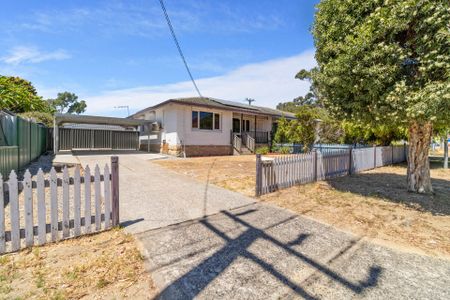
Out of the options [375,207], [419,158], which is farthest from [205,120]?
[375,207]

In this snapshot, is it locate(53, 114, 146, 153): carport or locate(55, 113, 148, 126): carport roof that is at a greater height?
locate(55, 113, 148, 126): carport roof

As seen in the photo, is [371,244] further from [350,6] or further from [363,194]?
[350,6]

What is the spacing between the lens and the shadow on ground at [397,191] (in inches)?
238

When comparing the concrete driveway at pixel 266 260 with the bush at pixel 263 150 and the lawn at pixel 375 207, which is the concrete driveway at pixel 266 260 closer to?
the lawn at pixel 375 207

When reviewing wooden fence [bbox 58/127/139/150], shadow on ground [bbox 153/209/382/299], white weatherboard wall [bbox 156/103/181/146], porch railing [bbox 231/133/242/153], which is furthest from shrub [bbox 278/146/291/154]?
shadow on ground [bbox 153/209/382/299]

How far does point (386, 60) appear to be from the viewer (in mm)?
5535

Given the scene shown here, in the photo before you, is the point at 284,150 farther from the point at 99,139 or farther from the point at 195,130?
the point at 99,139

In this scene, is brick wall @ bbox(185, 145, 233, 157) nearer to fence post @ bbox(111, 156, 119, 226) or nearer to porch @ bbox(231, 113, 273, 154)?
porch @ bbox(231, 113, 273, 154)

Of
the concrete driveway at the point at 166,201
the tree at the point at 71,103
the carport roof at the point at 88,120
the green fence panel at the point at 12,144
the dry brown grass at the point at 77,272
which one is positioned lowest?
the dry brown grass at the point at 77,272

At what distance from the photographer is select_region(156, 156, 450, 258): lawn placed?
4125 millimetres

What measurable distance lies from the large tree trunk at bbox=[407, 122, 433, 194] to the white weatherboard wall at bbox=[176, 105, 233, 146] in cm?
1204

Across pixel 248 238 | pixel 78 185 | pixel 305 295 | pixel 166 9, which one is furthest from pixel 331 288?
pixel 166 9

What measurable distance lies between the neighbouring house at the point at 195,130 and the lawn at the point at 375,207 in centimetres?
764

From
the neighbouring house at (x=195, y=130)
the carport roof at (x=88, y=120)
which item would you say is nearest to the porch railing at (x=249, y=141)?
the neighbouring house at (x=195, y=130)
